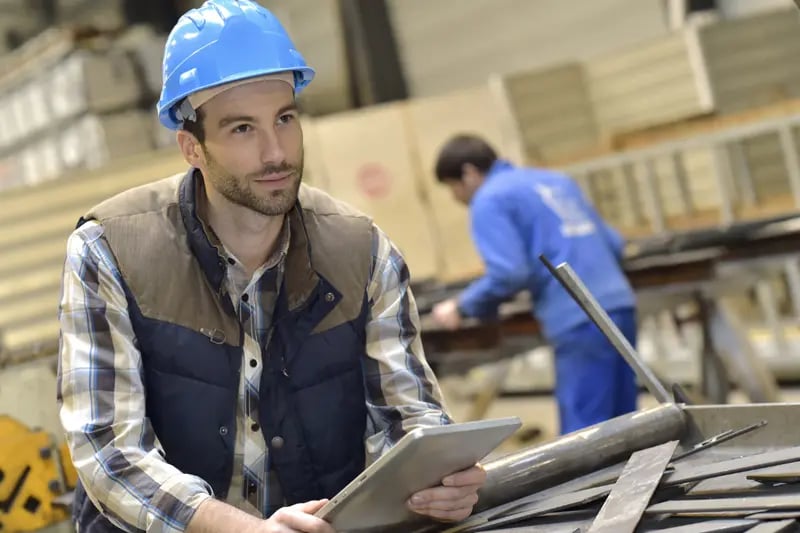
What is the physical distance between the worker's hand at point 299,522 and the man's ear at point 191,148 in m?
0.68

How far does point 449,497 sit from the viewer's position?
1.46m

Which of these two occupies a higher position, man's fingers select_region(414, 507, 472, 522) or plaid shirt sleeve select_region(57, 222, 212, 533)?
plaid shirt sleeve select_region(57, 222, 212, 533)

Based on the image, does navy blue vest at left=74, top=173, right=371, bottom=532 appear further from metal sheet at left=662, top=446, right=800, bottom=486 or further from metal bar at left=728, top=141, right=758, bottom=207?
metal bar at left=728, top=141, right=758, bottom=207

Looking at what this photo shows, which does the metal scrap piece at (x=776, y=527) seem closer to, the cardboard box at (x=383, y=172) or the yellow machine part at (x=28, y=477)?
the yellow machine part at (x=28, y=477)

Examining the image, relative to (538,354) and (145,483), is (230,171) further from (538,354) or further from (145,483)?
(538,354)

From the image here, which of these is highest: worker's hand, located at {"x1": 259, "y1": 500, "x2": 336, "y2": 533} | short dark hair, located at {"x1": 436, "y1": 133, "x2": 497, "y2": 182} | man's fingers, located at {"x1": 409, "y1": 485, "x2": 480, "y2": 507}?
short dark hair, located at {"x1": 436, "y1": 133, "x2": 497, "y2": 182}

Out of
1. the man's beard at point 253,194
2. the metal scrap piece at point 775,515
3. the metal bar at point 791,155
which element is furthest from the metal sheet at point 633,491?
the metal bar at point 791,155

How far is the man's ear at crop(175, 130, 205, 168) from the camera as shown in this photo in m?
1.77

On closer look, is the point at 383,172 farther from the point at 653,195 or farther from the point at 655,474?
the point at 655,474

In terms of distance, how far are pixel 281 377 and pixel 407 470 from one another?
0.47 metres

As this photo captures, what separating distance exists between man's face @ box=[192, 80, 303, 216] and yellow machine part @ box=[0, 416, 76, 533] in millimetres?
952

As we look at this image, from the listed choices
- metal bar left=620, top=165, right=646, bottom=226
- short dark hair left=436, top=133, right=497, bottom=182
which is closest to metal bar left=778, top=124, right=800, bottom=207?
metal bar left=620, top=165, right=646, bottom=226

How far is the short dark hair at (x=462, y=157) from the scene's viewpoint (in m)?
3.81

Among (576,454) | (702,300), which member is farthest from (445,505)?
(702,300)
